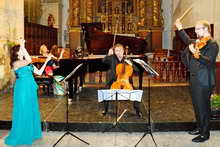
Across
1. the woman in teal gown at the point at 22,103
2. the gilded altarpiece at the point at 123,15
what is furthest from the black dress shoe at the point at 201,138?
the gilded altarpiece at the point at 123,15

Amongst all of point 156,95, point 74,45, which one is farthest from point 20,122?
point 74,45

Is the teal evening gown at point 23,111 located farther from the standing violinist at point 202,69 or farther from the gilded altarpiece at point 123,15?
the gilded altarpiece at point 123,15

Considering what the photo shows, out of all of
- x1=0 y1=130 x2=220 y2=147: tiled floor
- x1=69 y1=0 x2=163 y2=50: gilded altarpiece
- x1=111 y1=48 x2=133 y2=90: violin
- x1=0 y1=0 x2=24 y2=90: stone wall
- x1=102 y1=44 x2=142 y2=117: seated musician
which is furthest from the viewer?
x1=69 y1=0 x2=163 y2=50: gilded altarpiece

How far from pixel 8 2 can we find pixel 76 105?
388 cm

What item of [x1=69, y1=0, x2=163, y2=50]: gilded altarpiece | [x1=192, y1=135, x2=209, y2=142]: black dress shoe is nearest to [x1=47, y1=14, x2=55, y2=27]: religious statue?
[x1=69, y1=0, x2=163, y2=50]: gilded altarpiece

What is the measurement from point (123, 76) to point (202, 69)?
5.34 ft

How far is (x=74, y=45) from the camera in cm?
1839

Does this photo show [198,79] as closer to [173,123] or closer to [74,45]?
[173,123]

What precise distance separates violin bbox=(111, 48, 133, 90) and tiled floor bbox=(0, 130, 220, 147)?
89 centimetres

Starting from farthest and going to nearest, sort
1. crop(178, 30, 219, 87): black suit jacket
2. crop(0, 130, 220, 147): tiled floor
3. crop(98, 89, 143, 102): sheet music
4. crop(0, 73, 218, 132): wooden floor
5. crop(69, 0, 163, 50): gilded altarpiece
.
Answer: crop(69, 0, 163, 50): gilded altarpiece
crop(0, 73, 218, 132): wooden floor
crop(98, 89, 143, 102): sheet music
crop(0, 130, 220, 147): tiled floor
crop(178, 30, 219, 87): black suit jacket

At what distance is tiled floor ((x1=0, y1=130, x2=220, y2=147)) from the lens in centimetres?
497

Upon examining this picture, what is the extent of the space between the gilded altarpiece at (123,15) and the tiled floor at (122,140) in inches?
515

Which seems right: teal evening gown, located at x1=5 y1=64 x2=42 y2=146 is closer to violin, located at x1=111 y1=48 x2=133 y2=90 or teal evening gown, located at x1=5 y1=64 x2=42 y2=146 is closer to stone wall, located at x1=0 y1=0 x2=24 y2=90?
violin, located at x1=111 y1=48 x2=133 y2=90

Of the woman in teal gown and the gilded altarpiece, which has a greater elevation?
the gilded altarpiece
